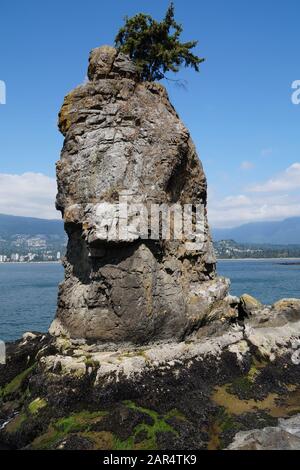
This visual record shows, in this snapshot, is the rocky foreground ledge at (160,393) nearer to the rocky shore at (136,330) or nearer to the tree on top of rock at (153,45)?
the rocky shore at (136,330)

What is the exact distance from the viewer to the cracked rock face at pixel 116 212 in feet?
65.9

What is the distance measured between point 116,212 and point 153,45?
12658 mm

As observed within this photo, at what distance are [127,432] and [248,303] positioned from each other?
62.8 ft

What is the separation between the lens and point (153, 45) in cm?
2631

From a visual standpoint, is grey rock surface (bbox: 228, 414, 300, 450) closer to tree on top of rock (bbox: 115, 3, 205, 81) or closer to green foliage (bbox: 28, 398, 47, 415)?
green foliage (bbox: 28, 398, 47, 415)

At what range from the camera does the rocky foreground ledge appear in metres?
14.8

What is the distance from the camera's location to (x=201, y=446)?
14406mm

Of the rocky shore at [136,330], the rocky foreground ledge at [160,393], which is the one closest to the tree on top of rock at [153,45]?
the rocky shore at [136,330]

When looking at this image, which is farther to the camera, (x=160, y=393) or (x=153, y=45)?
(x=153, y=45)

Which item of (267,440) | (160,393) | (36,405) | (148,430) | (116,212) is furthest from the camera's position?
(116,212)

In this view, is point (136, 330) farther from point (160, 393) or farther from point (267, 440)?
point (267, 440)

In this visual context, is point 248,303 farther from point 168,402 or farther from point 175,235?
point 168,402

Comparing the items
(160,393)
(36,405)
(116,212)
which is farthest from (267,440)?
(116,212)
